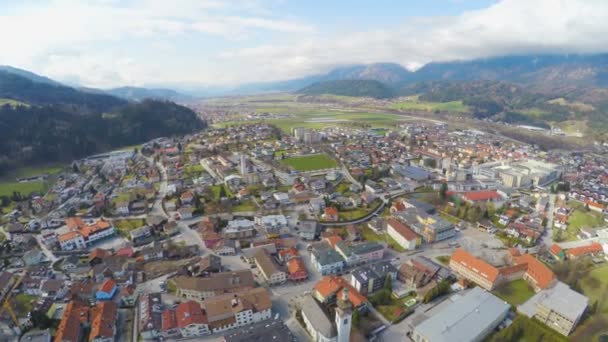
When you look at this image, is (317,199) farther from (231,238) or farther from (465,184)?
(465,184)

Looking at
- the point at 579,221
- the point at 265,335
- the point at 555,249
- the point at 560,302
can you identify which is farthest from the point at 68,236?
the point at 579,221

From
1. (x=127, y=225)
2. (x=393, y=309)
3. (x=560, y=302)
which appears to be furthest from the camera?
(x=127, y=225)

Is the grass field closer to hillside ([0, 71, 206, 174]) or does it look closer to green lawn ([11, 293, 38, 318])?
green lawn ([11, 293, 38, 318])

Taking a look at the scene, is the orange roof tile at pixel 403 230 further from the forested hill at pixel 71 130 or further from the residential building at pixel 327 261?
the forested hill at pixel 71 130

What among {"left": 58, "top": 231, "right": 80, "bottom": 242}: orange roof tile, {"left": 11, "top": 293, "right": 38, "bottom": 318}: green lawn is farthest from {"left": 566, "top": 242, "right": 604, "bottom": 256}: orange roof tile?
{"left": 58, "top": 231, "right": 80, "bottom": 242}: orange roof tile

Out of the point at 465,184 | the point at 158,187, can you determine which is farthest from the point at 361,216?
the point at 158,187

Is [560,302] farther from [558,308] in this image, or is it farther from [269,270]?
[269,270]

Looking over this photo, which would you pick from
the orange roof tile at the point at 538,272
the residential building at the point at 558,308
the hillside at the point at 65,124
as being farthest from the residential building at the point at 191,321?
the hillside at the point at 65,124
